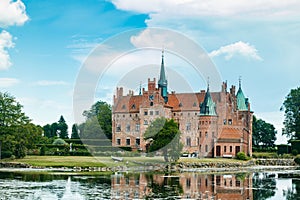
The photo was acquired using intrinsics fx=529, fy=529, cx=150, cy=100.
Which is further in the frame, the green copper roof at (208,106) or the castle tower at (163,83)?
the castle tower at (163,83)

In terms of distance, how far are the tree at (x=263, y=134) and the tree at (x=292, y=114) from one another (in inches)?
348

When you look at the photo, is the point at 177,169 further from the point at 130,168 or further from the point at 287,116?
the point at 287,116

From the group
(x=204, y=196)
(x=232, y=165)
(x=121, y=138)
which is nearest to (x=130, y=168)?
(x=232, y=165)

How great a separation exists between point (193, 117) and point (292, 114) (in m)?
14.7

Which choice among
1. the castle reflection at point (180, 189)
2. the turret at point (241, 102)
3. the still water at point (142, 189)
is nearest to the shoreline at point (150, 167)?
the still water at point (142, 189)

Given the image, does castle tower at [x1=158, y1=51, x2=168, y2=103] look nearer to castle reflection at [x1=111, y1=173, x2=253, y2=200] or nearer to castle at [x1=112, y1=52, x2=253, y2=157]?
castle at [x1=112, y1=52, x2=253, y2=157]

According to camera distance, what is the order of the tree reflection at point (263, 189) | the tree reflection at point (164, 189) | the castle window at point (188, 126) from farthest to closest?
the castle window at point (188, 126)
the tree reflection at point (263, 189)
the tree reflection at point (164, 189)

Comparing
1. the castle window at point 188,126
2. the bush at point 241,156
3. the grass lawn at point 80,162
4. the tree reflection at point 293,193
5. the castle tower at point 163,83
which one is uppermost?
the castle tower at point 163,83

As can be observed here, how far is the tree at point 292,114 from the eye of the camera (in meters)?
65.8

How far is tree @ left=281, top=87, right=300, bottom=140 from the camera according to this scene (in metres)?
65.8

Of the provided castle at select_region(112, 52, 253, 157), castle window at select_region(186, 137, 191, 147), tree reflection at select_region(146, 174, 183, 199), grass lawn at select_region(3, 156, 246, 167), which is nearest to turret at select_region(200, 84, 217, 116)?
castle at select_region(112, 52, 253, 157)

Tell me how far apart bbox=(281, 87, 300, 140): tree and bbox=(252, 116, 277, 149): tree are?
8.85 metres

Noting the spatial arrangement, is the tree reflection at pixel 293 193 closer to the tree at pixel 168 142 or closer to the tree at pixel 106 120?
the tree at pixel 168 142

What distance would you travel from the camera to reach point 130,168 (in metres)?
41.0
